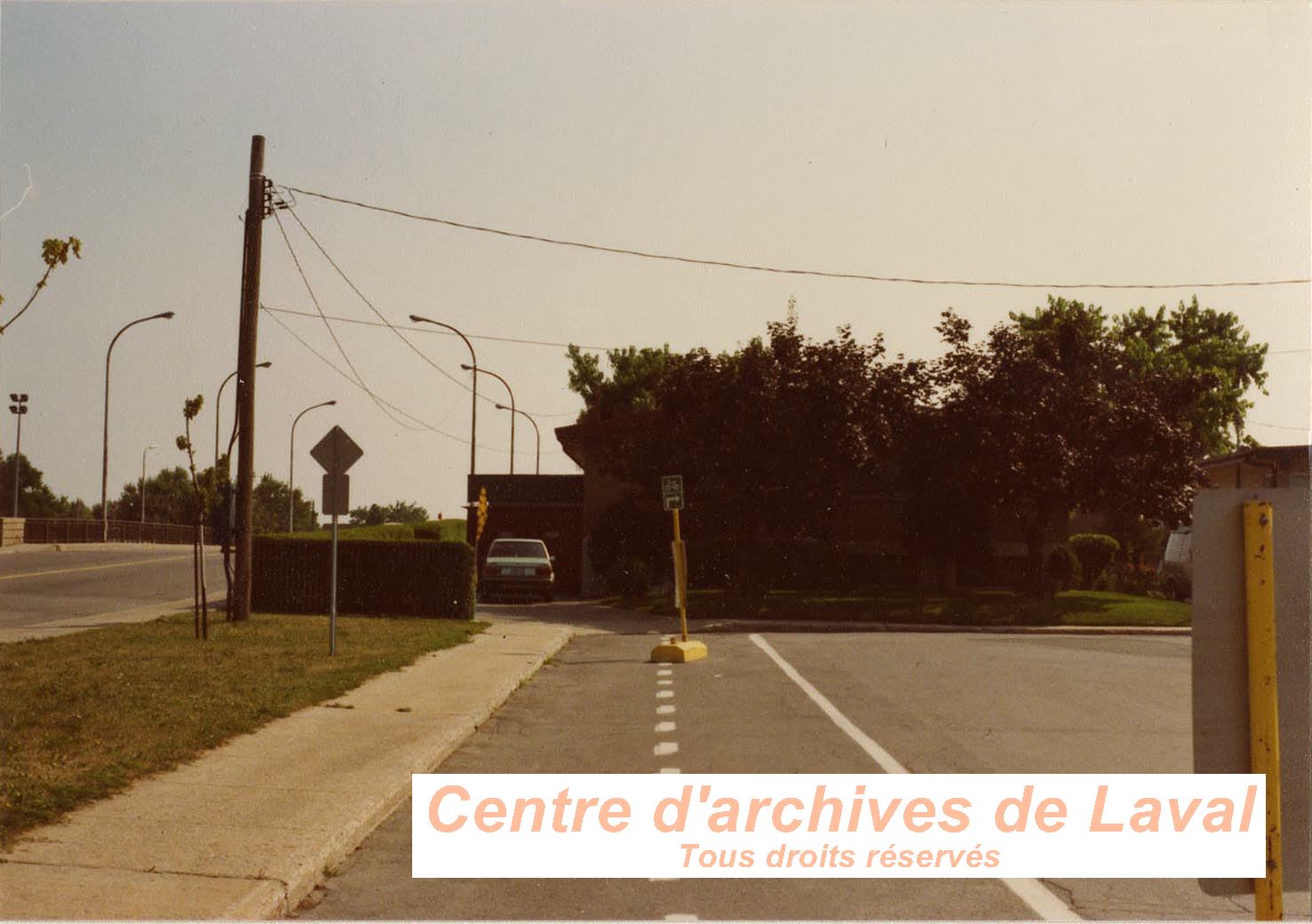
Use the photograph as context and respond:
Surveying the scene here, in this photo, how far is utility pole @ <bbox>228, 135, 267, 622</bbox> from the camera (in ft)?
75.0

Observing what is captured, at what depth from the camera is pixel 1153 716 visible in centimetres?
1330

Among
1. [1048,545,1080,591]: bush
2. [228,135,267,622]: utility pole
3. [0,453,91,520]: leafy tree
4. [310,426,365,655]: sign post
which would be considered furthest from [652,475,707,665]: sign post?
[0,453,91,520]: leafy tree

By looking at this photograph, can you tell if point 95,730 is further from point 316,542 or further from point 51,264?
point 316,542

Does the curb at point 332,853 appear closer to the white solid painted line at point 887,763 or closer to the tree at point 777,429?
the white solid painted line at point 887,763

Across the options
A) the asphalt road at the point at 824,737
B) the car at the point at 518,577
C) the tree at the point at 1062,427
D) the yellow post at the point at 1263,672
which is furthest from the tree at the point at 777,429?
the yellow post at the point at 1263,672

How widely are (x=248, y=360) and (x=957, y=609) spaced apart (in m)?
18.6

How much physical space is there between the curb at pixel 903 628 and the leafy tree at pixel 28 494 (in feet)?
231

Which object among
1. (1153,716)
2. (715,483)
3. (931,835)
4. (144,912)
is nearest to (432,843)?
(144,912)

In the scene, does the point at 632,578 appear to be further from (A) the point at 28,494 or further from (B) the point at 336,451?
(A) the point at 28,494

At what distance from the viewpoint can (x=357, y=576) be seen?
102 ft

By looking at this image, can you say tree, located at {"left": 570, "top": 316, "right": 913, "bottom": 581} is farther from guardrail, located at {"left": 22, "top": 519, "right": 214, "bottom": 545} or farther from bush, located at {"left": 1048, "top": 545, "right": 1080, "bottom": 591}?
guardrail, located at {"left": 22, "top": 519, "right": 214, "bottom": 545}

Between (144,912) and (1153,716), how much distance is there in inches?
402

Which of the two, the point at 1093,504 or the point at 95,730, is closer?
the point at 95,730

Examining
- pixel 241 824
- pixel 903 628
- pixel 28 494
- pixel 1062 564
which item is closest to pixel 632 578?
pixel 1062 564
